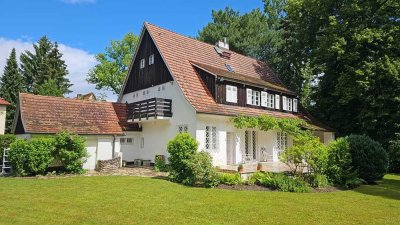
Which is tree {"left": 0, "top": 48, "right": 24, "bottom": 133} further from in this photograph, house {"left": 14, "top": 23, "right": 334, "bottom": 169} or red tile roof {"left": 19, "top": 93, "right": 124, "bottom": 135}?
red tile roof {"left": 19, "top": 93, "right": 124, "bottom": 135}

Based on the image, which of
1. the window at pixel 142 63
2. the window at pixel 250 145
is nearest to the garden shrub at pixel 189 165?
the window at pixel 250 145

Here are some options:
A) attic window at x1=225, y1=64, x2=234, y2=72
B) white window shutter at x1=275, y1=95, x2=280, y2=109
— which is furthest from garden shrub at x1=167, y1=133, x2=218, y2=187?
white window shutter at x1=275, y1=95, x2=280, y2=109

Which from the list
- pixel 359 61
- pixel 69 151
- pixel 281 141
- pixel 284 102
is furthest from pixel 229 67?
pixel 69 151

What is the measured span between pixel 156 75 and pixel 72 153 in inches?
341

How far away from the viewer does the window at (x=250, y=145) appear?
2355 centimetres

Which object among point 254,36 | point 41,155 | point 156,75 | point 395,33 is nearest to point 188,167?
point 41,155

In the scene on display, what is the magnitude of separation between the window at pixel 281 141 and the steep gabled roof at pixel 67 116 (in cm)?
1211

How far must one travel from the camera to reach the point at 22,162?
56.9ft

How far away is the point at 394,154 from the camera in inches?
943

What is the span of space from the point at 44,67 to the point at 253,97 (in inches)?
1374

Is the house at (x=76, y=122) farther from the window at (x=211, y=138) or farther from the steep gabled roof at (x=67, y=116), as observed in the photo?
the window at (x=211, y=138)

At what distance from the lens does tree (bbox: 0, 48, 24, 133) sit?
1596 inches

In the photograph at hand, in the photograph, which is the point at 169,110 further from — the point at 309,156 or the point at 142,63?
the point at 309,156

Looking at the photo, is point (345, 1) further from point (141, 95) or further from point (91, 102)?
point (91, 102)
